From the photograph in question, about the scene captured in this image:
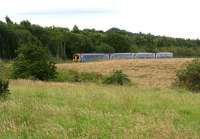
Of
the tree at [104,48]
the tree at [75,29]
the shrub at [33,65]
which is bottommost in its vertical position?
the tree at [104,48]

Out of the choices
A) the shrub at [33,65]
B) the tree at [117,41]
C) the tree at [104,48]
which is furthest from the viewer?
the tree at [117,41]

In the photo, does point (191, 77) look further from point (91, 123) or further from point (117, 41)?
point (117, 41)

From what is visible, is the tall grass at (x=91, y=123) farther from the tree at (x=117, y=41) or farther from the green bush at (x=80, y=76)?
the tree at (x=117, y=41)

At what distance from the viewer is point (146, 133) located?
7.62 meters

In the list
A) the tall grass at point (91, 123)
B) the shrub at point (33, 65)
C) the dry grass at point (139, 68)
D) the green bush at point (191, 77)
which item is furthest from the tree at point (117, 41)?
the tall grass at point (91, 123)

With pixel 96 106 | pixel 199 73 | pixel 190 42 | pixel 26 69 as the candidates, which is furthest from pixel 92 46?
pixel 96 106

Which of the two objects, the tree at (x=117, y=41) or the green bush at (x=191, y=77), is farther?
the tree at (x=117, y=41)

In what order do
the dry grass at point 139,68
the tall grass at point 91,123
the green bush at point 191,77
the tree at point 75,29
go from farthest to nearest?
the tree at point 75,29
the dry grass at point 139,68
the green bush at point 191,77
the tall grass at point 91,123

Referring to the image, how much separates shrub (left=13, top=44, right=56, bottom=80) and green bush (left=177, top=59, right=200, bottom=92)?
913 cm

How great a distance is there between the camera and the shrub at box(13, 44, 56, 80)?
108 feet

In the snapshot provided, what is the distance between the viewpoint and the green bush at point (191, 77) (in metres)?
27.3

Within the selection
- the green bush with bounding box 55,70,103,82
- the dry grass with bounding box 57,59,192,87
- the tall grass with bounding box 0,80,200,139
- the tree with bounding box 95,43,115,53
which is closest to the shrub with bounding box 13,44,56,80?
the green bush with bounding box 55,70,103,82

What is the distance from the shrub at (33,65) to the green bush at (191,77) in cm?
913

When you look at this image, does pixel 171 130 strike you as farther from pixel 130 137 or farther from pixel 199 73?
pixel 199 73
